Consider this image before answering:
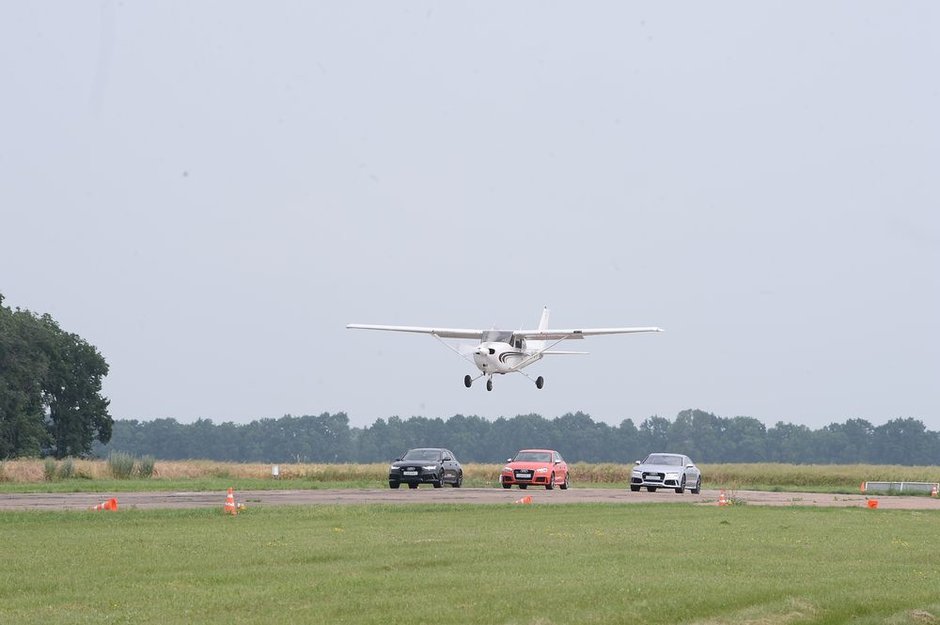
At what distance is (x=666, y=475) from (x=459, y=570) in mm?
29816

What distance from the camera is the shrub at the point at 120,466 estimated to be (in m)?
57.7

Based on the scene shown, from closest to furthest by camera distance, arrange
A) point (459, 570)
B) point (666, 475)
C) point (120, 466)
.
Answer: point (459, 570) → point (666, 475) → point (120, 466)

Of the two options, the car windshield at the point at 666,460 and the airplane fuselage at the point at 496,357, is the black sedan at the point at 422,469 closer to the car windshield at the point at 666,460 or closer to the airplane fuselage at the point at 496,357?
the car windshield at the point at 666,460

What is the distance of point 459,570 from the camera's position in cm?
1636

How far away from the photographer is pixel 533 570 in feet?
54.0

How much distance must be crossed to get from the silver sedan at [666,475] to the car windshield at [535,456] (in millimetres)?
3425

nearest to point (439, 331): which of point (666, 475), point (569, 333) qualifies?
point (569, 333)

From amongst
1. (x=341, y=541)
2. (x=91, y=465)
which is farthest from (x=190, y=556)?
(x=91, y=465)

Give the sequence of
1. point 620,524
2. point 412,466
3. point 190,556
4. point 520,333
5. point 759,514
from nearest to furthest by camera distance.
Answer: point 190,556, point 620,524, point 759,514, point 412,466, point 520,333

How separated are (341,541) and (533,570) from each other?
15.2 ft

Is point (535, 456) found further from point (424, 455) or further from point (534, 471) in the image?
point (424, 455)

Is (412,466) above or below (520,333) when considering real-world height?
below

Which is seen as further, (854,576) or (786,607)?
(854,576)

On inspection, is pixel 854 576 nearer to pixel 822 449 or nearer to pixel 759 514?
pixel 759 514
